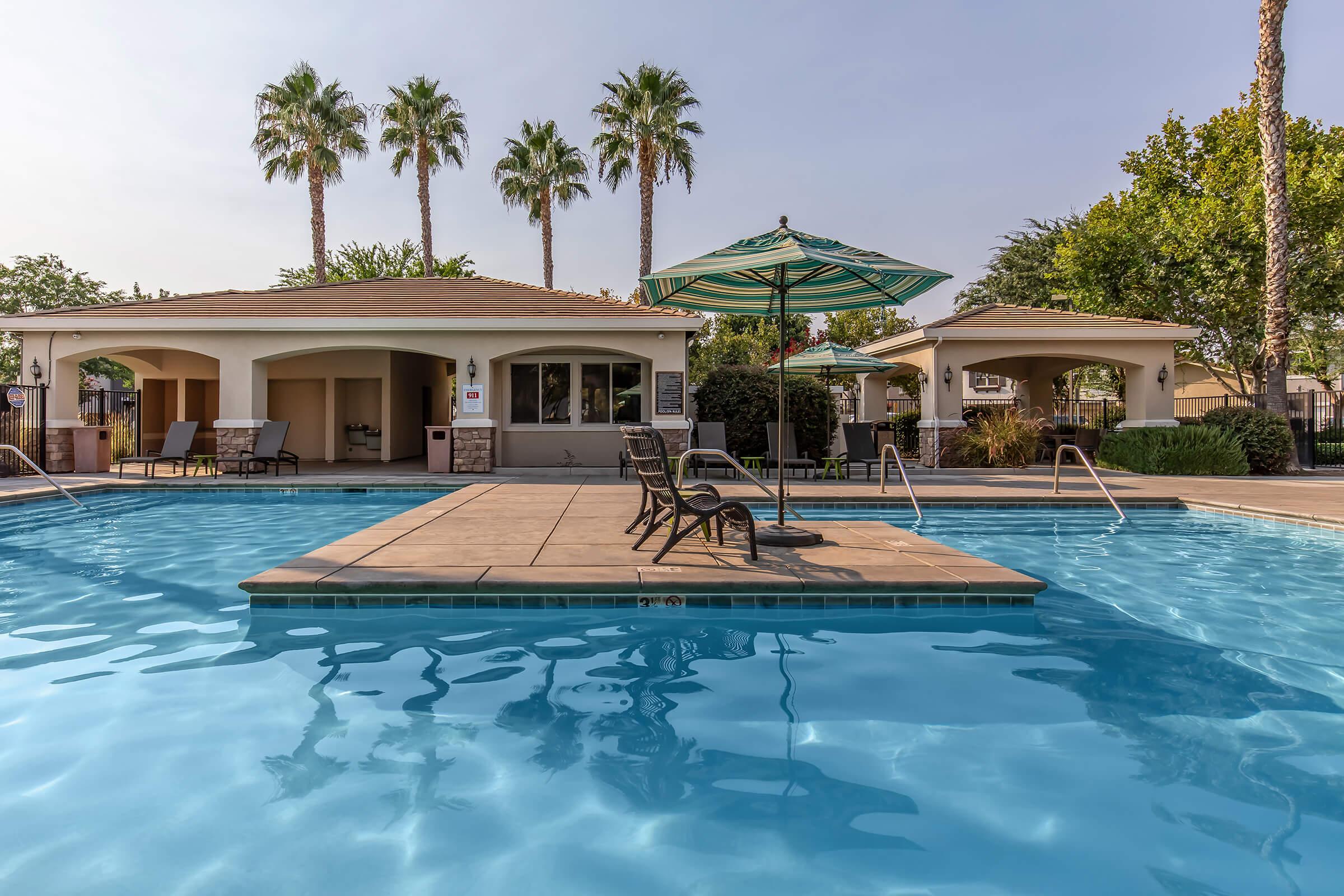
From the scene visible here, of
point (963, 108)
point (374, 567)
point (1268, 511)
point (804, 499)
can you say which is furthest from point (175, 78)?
point (1268, 511)

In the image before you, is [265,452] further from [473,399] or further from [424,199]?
[424,199]

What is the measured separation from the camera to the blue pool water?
2.34 meters

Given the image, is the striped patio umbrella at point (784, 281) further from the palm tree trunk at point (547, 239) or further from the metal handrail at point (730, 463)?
the palm tree trunk at point (547, 239)

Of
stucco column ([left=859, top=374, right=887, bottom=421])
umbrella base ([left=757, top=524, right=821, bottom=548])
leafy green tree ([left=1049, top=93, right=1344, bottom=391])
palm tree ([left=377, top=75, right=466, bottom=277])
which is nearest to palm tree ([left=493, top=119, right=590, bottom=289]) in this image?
palm tree ([left=377, top=75, right=466, bottom=277])

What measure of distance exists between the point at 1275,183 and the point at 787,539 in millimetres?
16009

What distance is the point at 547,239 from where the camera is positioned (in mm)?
28609

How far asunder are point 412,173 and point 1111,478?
2580cm

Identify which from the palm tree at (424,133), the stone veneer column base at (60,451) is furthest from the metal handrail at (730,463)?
the palm tree at (424,133)

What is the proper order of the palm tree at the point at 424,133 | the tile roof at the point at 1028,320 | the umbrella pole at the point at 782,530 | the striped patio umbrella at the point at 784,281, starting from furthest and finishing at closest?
the palm tree at the point at 424,133 < the tile roof at the point at 1028,320 < the umbrella pole at the point at 782,530 < the striped patio umbrella at the point at 784,281

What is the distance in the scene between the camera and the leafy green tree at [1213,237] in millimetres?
18234

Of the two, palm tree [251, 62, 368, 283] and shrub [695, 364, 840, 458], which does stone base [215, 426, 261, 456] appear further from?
palm tree [251, 62, 368, 283]

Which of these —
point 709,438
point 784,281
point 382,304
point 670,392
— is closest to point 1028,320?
point 709,438

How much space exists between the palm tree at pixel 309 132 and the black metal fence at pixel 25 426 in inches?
427

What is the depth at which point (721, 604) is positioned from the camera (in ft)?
15.7
